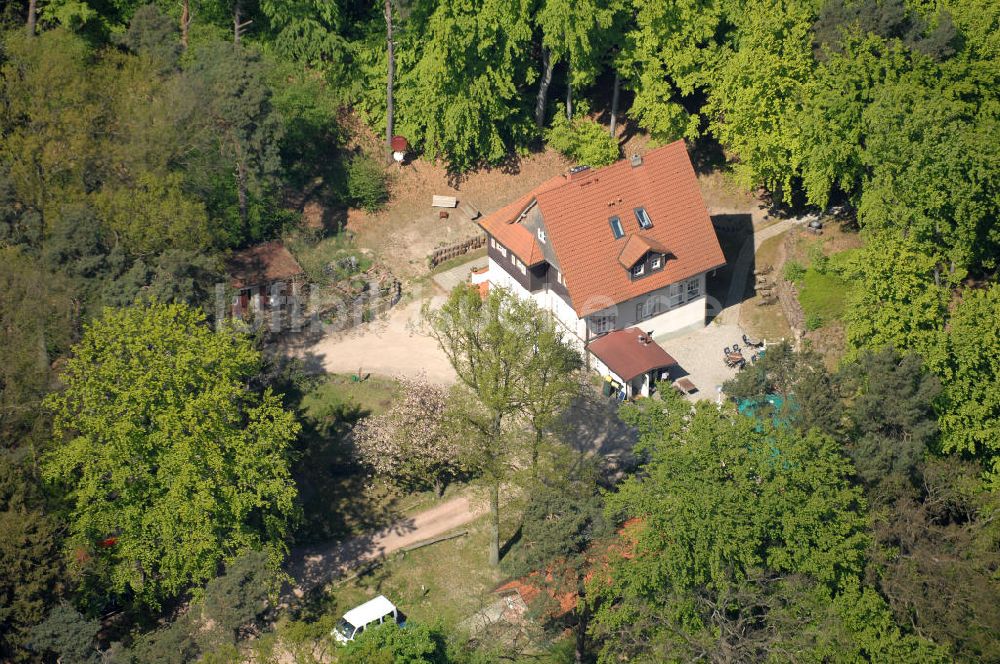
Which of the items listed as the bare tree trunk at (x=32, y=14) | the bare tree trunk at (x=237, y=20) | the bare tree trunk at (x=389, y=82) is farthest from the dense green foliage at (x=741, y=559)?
the bare tree trunk at (x=32, y=14)

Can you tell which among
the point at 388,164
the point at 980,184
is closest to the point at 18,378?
the point at 388,164

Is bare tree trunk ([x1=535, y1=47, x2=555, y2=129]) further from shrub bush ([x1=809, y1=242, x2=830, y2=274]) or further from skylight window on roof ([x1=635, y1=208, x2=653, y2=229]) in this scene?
shrub bush ([x1=809, y1=242, x2=830, y2=274])

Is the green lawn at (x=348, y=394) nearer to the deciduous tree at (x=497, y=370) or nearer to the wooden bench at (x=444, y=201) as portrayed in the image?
the deciduous tree at (x=497, y=370)

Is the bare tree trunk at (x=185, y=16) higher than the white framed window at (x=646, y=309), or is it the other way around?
the bare tree trunk at (x=185, y=16)

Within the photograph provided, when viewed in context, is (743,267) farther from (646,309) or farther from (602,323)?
(602,323)

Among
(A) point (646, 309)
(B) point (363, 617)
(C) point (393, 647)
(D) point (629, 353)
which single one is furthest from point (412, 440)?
(A) point (646, 309)

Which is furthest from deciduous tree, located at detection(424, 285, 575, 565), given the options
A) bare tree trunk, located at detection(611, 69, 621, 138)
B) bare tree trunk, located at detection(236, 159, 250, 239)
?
bare tree trunk, located at detection(611, 69, 621, 138)

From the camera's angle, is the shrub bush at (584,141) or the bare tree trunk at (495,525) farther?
the shrub bush at (584,141)
